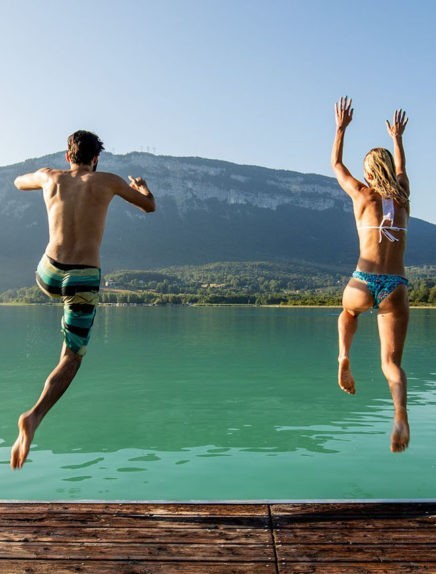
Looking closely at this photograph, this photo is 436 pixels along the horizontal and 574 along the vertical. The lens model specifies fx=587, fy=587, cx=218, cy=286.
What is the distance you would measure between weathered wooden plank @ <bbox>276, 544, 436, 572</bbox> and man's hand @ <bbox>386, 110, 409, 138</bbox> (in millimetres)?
3814

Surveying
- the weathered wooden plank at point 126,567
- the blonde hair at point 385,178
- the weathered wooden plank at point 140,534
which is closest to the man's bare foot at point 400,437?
the weathered wooden plank at point 140,534

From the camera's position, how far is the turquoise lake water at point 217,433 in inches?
446

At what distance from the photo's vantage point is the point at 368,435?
52.0ft

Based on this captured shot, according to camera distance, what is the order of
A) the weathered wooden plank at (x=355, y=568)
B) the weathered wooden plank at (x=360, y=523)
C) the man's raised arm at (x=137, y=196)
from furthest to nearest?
1. the man's raised arm at (x=137, y=196)
2. the weathered wooden plank at (x=360, y=523)
3. the weathered wooden plank at (x=355, y=568)

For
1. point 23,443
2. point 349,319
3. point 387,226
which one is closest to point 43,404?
point 23,443

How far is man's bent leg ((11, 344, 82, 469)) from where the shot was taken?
14.7ft

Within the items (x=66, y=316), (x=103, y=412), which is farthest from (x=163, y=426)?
(x=66, y=316)

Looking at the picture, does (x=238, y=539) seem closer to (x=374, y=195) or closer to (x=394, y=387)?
(x=394, y=387)

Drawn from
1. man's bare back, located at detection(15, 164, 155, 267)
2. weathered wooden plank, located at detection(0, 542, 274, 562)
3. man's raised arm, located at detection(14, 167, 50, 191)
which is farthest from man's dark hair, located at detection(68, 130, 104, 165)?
weathered wooden plank, located at detection(0, 542, 274, 562)

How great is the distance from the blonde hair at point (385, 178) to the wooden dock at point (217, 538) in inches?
107

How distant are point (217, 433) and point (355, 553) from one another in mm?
12720

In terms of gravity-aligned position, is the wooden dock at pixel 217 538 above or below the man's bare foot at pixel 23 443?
below

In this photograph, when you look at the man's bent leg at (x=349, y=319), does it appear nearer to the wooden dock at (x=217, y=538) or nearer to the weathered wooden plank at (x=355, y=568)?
the wooden dock at (x=217, y=538)

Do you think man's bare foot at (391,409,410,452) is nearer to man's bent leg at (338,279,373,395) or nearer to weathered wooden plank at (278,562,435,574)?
man's bent leg at (338,279,373,395)
